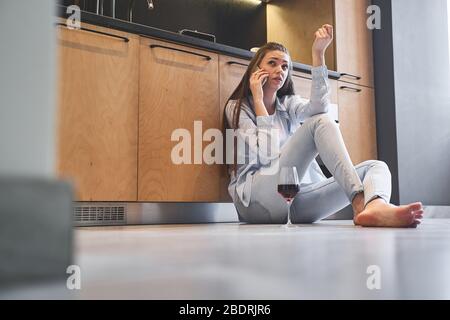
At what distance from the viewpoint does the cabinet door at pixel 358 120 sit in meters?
3.20

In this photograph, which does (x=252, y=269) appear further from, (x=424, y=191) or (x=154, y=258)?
(x=424, y=191)

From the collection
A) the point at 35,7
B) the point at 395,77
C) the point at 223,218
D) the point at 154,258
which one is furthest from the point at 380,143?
the point at 35,7

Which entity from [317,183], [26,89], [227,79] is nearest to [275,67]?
[227,79]

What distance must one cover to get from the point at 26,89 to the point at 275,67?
2.10m

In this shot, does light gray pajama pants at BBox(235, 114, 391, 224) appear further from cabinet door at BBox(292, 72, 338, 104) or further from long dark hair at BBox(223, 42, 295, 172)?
cabinet door at BBox(292, 72, 338, 104)

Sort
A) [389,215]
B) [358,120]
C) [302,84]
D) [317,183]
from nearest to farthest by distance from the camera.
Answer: [389,215]
[317,183]
[302,84]
[358,120]

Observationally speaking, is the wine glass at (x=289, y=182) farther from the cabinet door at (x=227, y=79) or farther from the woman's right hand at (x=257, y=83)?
the cabinet door at (x=227, y=79)

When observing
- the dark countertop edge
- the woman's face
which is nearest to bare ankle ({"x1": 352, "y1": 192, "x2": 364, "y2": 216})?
the woman's face

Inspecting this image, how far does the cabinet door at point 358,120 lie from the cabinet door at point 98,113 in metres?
1.51

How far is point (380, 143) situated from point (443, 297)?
3146mm

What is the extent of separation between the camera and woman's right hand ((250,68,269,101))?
2.34 meters

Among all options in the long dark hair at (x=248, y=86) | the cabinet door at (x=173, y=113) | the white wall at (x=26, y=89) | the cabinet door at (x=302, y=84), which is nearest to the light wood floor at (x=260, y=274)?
the white wall at (x=26, y=89)

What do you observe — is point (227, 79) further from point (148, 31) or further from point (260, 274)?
point (260, 274)

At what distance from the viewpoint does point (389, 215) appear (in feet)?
5.69
